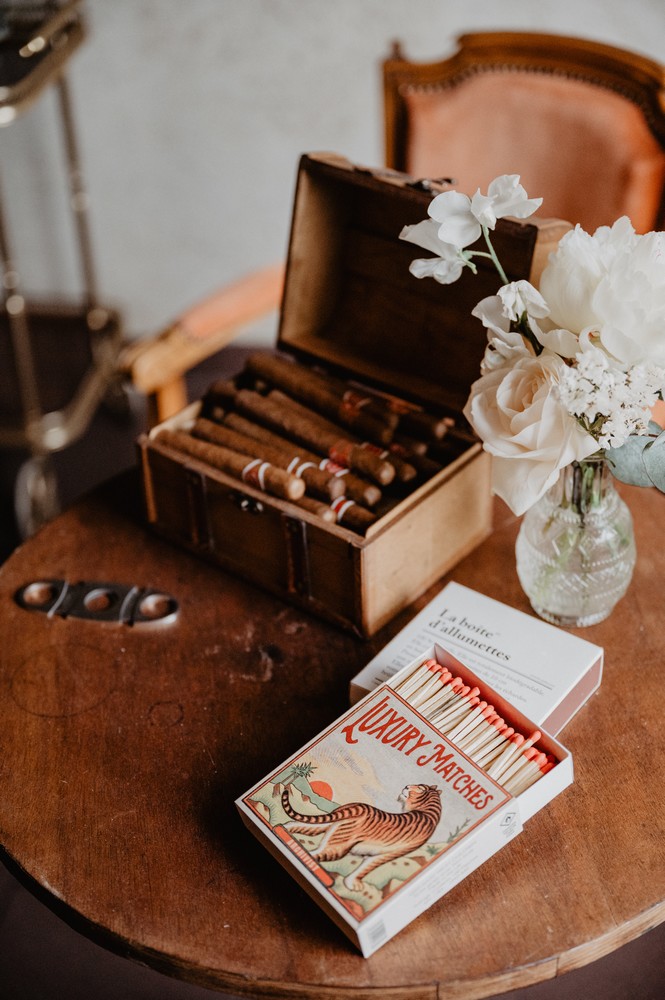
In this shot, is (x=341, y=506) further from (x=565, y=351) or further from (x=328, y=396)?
(x=565, y=351)

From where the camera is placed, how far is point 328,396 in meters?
1.43

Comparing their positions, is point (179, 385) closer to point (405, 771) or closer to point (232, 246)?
point (405, 771)

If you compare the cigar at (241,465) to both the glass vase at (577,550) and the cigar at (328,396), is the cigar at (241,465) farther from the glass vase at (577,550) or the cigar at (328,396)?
the glass vase at (577,550)

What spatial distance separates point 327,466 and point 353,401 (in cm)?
14

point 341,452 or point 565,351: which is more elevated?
point 565,351

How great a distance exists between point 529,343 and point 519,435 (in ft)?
0.38

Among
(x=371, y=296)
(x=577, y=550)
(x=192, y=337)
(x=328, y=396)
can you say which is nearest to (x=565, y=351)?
(x=577, y=550)

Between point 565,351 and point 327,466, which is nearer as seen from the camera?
point 565,351

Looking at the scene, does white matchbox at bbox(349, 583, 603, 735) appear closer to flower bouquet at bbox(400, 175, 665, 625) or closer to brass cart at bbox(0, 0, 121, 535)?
flower bouquet at bbox(400, 175, 665, 625)

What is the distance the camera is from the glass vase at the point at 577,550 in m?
1.13

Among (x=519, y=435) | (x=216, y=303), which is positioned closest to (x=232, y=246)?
(x=216, y=303)

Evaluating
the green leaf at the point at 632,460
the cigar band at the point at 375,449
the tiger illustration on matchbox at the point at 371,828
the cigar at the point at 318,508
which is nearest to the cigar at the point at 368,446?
the cigar band at the point at 375,449

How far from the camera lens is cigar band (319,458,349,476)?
130 cm

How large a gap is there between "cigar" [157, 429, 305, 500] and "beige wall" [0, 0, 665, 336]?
157 cm
